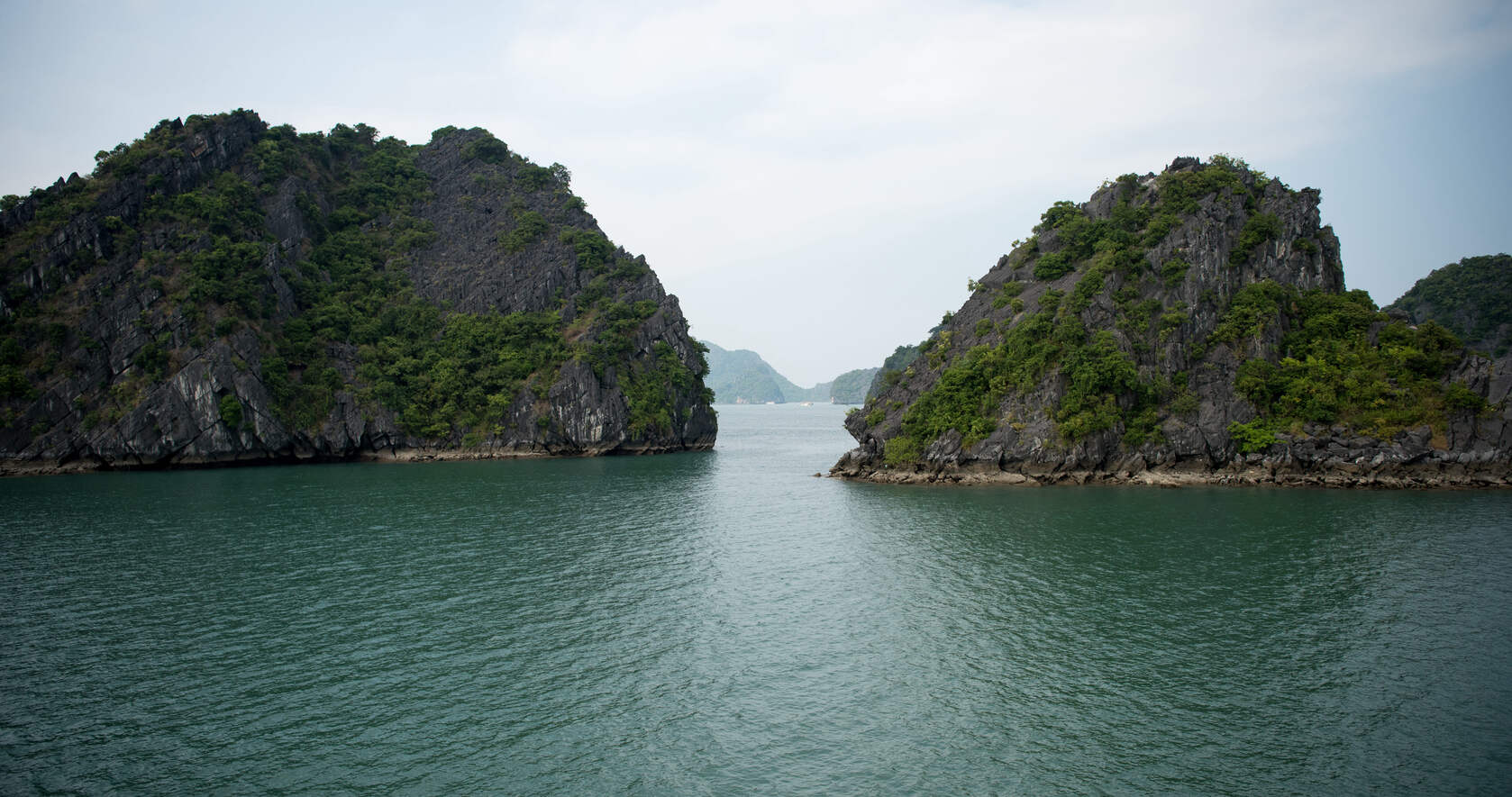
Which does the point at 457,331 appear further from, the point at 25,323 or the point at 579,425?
the point at 25,323

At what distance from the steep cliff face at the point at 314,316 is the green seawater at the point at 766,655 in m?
32.6

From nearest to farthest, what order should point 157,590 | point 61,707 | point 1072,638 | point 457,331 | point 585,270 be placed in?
point 61,707, point 1072,638, point 157,590, point 457,331, point 585,270

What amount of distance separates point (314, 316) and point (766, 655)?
3284 inches

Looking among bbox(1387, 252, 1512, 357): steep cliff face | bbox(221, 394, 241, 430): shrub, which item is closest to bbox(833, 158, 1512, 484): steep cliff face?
bbox(1387, 252, 1512, 357): steep cliff face

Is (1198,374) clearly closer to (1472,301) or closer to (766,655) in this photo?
(766,655)

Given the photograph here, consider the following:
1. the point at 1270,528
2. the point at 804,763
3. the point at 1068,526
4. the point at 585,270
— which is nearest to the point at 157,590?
the point at 804,763

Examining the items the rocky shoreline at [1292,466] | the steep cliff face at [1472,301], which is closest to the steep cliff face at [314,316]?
the rocky shoreline at [1292,466]

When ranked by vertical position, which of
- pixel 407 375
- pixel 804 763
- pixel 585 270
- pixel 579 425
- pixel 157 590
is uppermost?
pixel 585 270

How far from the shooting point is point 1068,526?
41594mm

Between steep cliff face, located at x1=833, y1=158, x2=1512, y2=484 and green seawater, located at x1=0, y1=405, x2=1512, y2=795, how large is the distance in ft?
34.6

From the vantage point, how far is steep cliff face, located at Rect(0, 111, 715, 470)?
72188mm

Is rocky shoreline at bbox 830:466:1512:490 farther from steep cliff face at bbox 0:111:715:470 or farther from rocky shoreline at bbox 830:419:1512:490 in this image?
steep cliff face at bbox 0:111:715:470

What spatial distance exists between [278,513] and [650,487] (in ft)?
84.1

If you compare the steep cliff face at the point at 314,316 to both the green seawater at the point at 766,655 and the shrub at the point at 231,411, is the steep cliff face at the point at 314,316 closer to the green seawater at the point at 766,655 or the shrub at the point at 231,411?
the shrub at the point at 231,411
